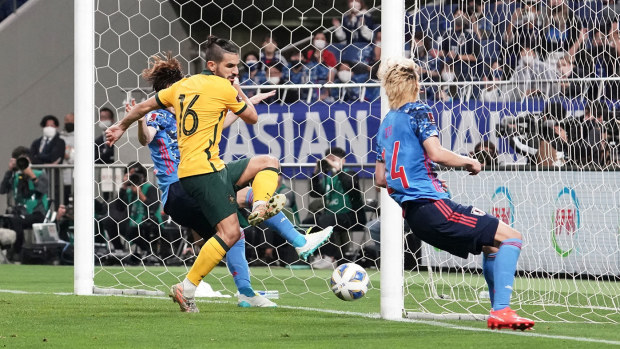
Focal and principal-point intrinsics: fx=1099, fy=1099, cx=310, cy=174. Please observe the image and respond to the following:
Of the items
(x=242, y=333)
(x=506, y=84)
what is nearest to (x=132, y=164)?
(x=506, y=84)

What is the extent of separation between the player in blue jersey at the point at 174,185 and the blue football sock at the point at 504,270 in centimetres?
194

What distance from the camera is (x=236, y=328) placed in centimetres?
641

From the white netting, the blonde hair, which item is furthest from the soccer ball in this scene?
the white netting

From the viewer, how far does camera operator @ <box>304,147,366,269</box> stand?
1320 centimetres

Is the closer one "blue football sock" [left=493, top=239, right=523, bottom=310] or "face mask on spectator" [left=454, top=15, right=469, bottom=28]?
"blue football sock" [left=493, top=239, right=523, bottom=310]

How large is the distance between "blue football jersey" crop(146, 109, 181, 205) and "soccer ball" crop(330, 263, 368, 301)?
1553 millimetres

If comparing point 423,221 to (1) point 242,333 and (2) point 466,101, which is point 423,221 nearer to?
(1) point 242,333

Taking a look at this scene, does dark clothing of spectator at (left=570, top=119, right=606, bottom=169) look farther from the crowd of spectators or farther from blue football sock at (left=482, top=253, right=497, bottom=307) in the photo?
blue football sock at (left=482, top=253, right=497, bottom=307)

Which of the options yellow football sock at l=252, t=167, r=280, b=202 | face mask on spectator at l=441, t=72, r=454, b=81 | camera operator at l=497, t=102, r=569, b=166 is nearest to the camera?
yellow football sock at l=252, t=167, r=280, b=202

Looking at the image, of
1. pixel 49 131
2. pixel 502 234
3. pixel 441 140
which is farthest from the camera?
pixel 49 131

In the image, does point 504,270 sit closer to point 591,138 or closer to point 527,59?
point 527,59

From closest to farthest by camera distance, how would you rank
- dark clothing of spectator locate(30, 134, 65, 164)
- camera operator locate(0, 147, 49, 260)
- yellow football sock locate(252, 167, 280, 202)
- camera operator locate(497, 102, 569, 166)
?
yellow football sock locate(252, 167, 280, 202) < camera operator locate(497, 102, 569, 166) < camera operator locate(0, 147, 49, 260) < dark clothing of spectator locate(30, 134, 65, 164)

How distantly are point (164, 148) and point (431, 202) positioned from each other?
2653 millimetres

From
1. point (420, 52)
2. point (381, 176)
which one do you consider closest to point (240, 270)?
point (381, 176)
